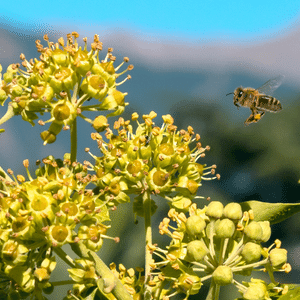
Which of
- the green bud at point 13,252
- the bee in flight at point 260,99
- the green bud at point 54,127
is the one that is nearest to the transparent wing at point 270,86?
the bee in flight at point 260,99

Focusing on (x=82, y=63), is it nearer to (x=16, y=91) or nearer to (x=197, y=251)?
(x=16, y=91)

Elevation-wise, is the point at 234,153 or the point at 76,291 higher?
the point at 234,153

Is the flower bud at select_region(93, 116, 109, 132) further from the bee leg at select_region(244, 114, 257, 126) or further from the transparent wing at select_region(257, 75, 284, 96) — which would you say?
the transparent wing at select_region(257, 75, 284, 96)

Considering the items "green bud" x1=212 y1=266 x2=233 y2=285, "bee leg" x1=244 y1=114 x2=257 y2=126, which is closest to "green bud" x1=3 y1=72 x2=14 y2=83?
"green bud" x1=212 y1=266 x2=233 y2=285

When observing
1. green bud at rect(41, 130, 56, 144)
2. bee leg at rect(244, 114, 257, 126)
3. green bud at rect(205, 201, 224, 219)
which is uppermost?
bee leg at rect(244, 114, 257, 126)

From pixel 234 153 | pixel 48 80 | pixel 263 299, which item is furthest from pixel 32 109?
pixel 234 153

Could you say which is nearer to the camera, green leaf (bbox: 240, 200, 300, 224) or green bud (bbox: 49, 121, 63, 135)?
green bud (bbox: 49, 121, 63, 135)

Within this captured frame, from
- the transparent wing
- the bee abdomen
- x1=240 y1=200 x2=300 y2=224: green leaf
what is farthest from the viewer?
the transparent wing

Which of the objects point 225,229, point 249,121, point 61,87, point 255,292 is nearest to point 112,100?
point 61,87

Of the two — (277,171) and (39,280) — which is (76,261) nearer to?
(39,280)
